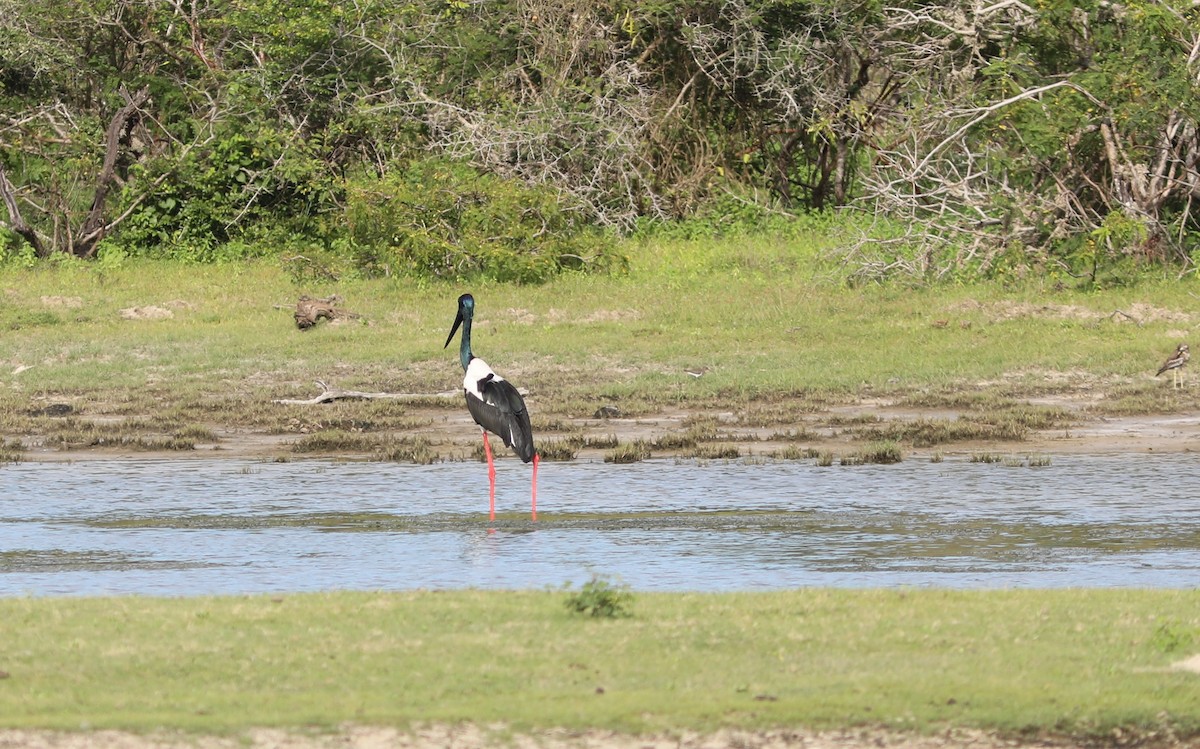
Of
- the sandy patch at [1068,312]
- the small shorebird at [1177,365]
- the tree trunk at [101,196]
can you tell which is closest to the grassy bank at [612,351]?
the sandy patch at [1068,312]

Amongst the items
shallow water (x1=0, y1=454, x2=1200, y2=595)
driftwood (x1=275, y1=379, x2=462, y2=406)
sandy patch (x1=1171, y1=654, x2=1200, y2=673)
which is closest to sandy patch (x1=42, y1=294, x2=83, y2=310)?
driftwood (x1=275, y1=379, x2=462, y2=406)

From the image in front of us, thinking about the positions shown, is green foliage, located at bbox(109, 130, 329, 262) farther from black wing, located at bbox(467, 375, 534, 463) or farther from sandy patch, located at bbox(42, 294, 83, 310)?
black wing, located at bbox(467, 375, 534, 463)

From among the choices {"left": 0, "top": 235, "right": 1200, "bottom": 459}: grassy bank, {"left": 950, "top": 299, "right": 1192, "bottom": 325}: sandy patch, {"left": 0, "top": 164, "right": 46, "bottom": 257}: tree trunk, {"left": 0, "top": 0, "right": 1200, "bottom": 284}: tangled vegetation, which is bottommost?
{"left": 0, "top": 235, "right": 1200, "bottom": 459}: grassy bank

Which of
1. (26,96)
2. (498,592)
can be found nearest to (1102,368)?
(498,592)

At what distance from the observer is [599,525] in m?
10.1

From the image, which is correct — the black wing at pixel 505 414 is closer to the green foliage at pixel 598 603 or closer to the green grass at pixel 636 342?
the green grass at pixel 636 342

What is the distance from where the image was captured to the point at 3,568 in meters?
8.73

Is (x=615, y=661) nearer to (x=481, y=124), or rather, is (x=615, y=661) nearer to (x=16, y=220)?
(x=481, y=124)

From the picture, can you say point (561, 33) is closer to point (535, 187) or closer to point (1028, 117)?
point (535, 187)

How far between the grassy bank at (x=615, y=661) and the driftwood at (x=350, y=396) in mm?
7835

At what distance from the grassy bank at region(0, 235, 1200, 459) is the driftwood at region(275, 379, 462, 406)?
5.6 inches

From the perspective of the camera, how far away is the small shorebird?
573 inches

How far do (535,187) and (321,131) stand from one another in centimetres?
Result: 385

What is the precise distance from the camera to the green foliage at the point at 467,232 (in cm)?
1944
